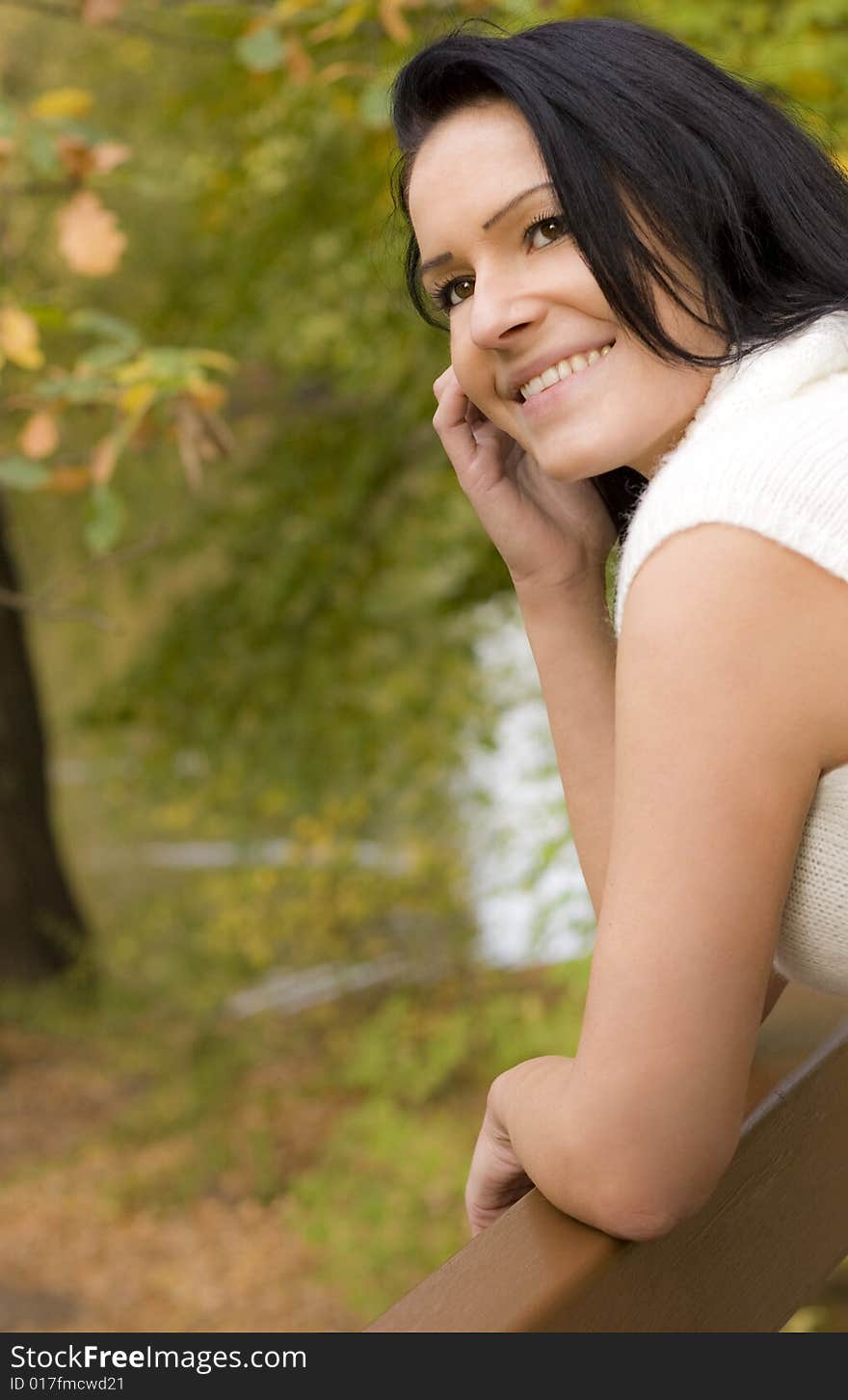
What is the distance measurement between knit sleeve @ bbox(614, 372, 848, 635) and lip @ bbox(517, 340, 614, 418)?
0.61 feet

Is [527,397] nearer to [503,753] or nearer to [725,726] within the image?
[725,726]

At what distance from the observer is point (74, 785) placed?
1248 cm

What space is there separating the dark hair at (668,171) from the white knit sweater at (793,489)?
57 millimetres

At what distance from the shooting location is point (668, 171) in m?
1.23

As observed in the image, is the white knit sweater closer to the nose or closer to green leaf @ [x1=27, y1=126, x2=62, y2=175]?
the nose

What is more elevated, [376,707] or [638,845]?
[638,845]

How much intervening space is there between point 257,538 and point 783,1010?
14.8 feet

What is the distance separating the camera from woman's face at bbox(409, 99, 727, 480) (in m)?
1.26

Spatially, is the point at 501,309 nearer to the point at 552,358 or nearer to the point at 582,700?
the point at 552,358

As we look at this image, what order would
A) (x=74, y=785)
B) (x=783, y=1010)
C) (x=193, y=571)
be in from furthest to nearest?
(x=74, y=785), (x=193, y=571), (x=783, y=1010)

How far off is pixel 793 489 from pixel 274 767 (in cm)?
476

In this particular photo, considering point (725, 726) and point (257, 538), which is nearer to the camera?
point (725, 726)

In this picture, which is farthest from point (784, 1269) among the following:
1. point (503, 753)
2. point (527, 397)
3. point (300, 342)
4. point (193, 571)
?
point (193, 571)

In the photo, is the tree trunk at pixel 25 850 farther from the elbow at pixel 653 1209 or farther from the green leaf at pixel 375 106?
the elbow at pixel 653 1209
